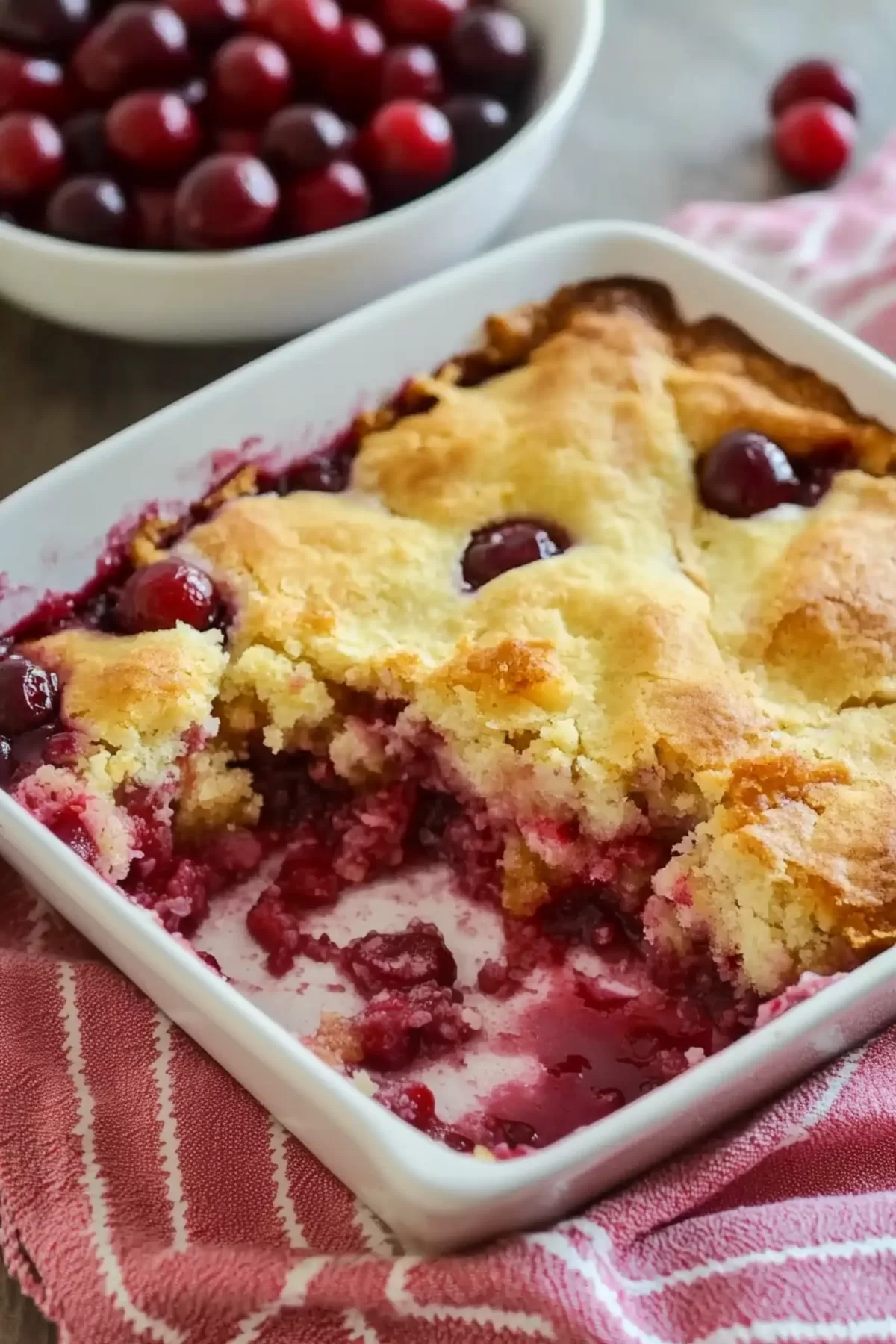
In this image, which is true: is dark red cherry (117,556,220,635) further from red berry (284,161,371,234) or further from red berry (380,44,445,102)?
red berry (380,44,445,102)

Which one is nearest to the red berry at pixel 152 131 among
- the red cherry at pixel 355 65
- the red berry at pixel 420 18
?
the red cherry at pixel 355 65

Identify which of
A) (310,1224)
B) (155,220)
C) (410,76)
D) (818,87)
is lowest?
(310,1224)

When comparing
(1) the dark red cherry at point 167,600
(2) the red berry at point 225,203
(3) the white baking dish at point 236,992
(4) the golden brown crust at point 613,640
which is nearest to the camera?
(3) the white baking dish at point 236,992

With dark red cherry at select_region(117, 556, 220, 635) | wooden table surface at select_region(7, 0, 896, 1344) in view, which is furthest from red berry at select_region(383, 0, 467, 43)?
dark red cherry at select_region(117, 556, 220, 635)

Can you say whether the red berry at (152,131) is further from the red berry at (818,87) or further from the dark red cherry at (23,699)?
the red berry at (818,87)

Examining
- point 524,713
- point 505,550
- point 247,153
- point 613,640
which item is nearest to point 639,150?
point 247,153

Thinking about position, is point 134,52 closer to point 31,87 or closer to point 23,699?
point 31,87

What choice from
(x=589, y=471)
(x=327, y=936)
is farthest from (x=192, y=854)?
(x=589, y=471)
